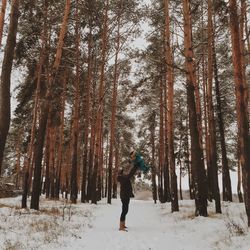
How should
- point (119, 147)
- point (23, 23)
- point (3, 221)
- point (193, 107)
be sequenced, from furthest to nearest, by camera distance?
point (119, 147)
point (23, 23)
point (193, 107)
point (3, 221)

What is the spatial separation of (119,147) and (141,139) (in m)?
4.16

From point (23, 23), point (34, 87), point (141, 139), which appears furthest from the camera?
point (141, 139)

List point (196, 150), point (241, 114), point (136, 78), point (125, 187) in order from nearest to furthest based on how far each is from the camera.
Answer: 1. point (241, 114)
2. point (125, 187)
3. point (196, 150)
4. point (136, 78)

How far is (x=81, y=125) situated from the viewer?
94.7 ft

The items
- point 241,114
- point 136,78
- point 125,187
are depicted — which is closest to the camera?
point 241,114

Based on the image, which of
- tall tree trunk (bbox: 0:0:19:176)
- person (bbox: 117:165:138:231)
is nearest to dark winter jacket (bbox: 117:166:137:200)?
person (bbox: 117:165:138:231)

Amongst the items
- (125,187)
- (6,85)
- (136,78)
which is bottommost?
(125,187)

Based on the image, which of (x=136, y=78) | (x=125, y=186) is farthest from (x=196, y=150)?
(x=136, y=78)

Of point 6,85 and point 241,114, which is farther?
point 6,85

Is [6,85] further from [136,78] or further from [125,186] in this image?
[136,78]

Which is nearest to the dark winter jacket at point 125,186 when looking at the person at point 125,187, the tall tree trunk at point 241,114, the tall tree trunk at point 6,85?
the person at point 125,187

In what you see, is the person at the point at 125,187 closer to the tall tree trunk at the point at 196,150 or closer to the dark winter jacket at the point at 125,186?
the dark winter jacket at the point at 125,186

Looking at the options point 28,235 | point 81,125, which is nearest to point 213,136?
point 28,235

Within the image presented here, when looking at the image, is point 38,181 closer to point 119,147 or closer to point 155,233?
point 155,233
